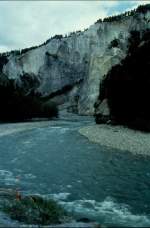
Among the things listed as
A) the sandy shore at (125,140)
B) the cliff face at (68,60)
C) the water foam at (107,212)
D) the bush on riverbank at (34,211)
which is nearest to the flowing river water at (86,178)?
the water foam at (107,212)

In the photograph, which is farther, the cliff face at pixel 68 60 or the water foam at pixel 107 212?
the cliff face at pixel 68 60

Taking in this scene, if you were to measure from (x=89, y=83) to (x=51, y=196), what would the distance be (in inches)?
4727

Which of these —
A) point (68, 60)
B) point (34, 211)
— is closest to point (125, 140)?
point (34, 211)

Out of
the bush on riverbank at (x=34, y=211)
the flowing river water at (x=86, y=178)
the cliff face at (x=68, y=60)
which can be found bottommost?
the flowing river water at (x=86, y=178)

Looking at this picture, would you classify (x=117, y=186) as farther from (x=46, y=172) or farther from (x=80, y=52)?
(x=80, y=52)

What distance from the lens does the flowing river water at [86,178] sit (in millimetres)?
21375

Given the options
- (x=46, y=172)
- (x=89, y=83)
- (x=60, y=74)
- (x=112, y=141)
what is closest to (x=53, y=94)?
(x=60, y=74)

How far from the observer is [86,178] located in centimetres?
2902

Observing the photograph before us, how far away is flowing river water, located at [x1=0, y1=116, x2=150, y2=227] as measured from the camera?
21.4 metres

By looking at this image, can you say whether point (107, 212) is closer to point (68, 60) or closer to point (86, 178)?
point (86, 178)

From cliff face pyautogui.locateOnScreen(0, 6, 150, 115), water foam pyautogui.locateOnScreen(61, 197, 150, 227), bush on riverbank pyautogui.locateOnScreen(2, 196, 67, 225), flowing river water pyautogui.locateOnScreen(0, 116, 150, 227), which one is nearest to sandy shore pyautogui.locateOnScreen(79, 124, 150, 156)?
flowing river water pyautogui.locateOnScreen(0, 116, 150, 227)

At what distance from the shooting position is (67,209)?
69.8ft

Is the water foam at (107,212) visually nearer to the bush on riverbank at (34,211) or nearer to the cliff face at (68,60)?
the bush on riverbank at (34,211)

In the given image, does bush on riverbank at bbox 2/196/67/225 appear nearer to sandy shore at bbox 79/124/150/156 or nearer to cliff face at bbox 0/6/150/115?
sandy shore at bbox 79/124/150/156
